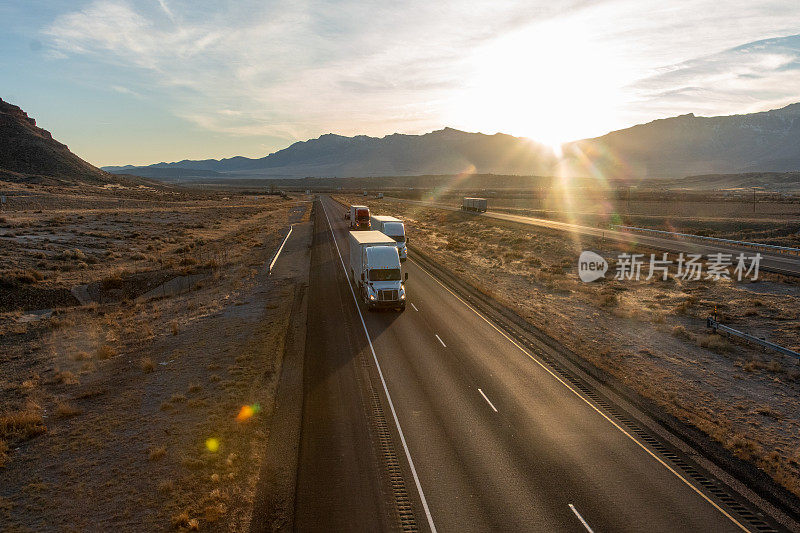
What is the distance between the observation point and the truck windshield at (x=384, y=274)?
1053 inches

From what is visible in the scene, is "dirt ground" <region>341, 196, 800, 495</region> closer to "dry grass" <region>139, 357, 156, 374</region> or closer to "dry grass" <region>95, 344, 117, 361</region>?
"dry grass" <region>139, 357, 156, 374</region>

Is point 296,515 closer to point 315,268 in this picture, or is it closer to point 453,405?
point 453,405

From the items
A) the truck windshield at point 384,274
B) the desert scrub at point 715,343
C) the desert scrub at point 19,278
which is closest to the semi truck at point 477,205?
the truck windshield at point 384,274

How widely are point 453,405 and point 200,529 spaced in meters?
8.74

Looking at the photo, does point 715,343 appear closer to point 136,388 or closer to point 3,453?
point 136,388

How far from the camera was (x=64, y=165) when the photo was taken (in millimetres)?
144375

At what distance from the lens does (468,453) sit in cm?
1327

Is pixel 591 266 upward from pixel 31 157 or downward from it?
downward

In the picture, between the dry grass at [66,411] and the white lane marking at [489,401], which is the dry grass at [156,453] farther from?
the white lane marking at [489,401]

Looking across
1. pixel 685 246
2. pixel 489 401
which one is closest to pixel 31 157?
pixel 685 246

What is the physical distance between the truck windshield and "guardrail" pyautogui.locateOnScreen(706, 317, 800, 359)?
17.0m

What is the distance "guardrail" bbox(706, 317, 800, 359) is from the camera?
65.1ft

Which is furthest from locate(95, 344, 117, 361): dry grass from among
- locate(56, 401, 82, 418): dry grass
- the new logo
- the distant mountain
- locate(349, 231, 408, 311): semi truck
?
the distant mountain

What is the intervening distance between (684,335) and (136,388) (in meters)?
25.6
